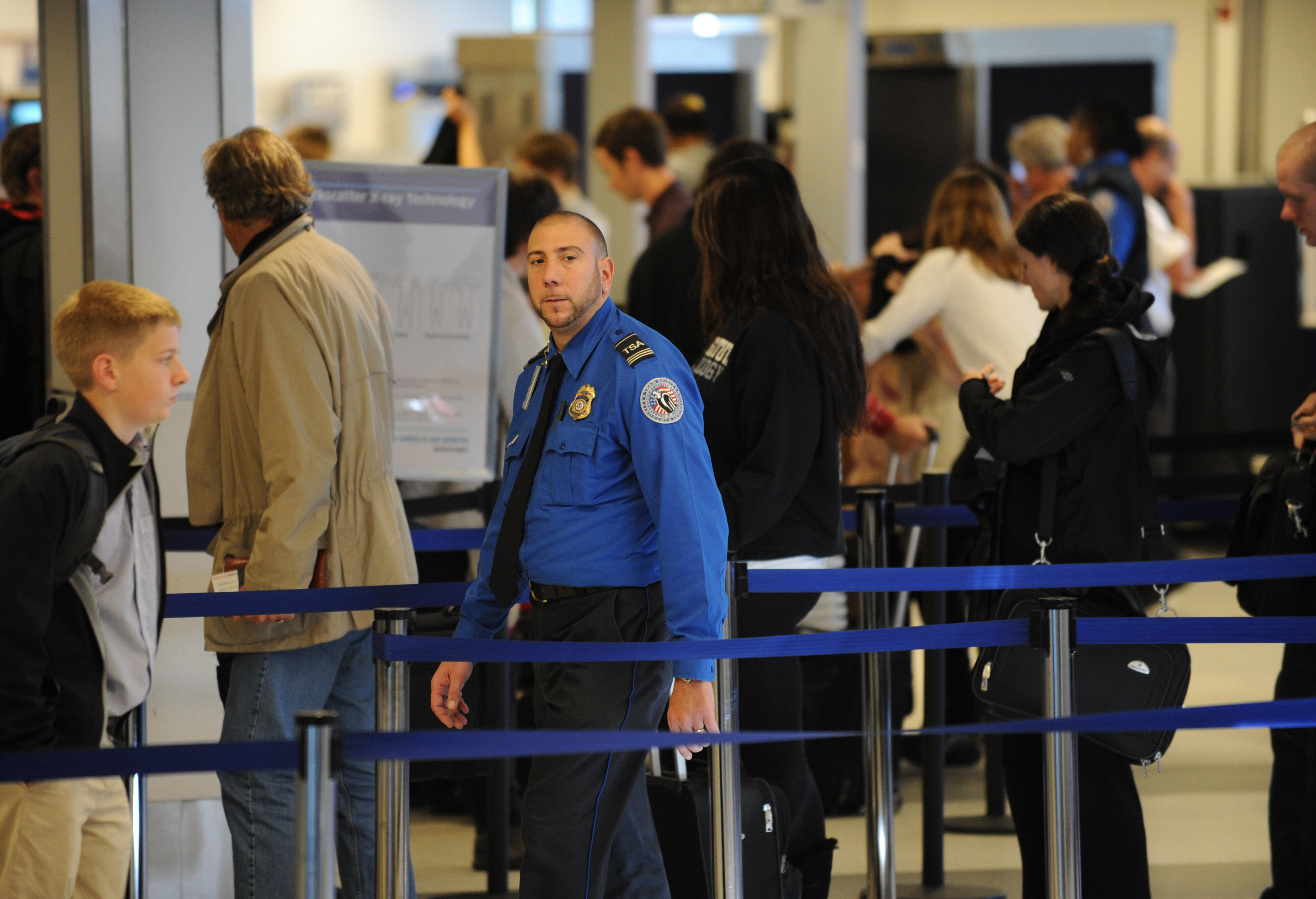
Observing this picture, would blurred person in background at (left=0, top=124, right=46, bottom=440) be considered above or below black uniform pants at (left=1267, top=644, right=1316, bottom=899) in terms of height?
above

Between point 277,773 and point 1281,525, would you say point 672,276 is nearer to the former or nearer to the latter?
point 1281,525

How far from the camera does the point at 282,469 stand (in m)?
3.03

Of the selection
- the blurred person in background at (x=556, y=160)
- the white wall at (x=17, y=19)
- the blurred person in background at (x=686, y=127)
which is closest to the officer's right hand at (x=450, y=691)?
the blurred person in background at (x=686, y=127)

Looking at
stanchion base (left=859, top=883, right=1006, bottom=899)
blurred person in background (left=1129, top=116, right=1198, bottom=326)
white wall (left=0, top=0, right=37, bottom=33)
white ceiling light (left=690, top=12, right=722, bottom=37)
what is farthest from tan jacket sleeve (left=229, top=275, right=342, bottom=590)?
white ceiling light (left=690, top=12, right=722, bottom=37)

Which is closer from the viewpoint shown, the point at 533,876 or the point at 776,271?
the point at 533,876

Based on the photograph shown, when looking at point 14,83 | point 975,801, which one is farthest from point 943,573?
point 14,83

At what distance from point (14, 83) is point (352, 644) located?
9.26 metres

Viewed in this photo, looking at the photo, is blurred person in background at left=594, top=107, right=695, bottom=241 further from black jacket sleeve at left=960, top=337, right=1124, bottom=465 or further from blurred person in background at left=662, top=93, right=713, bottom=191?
black jacket sleeve at left=960, top=337, right=1124, bottom=465

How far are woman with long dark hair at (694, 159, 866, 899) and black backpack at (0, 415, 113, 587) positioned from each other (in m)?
1.24

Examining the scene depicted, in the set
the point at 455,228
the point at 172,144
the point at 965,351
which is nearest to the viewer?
the point at 172,144

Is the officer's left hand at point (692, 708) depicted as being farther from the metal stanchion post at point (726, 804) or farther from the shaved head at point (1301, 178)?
the shaved head at point (1301, 178)

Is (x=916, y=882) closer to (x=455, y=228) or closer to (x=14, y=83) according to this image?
(x=455, y=228)

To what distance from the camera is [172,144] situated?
386 cm

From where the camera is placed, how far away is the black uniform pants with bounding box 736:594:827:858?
3432 mm
